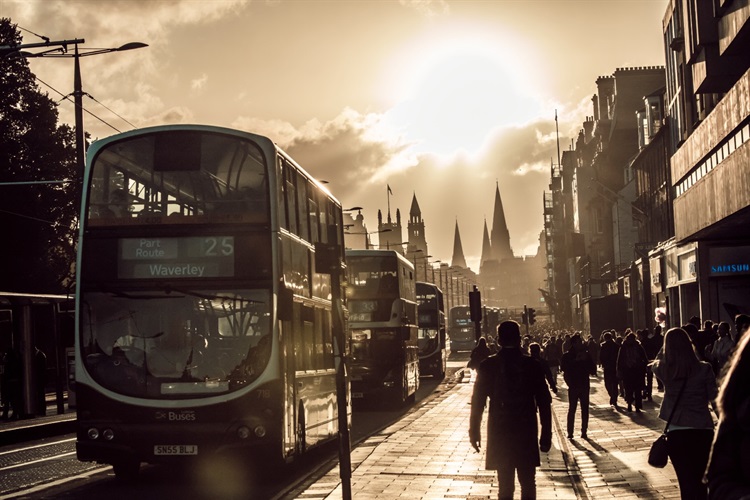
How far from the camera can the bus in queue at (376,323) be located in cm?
3127

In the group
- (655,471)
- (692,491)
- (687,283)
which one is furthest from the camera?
(687,283)

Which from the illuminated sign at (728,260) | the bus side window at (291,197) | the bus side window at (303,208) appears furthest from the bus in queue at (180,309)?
the illuminated sign at (728,260)

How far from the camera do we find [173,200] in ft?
47.9

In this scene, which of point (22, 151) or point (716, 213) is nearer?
point (716, 213)

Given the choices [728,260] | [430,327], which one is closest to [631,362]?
[728,260]

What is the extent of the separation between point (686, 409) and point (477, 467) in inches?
257

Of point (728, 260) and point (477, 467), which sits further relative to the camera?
point (728, 260)

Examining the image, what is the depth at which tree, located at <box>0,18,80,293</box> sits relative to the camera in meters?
47.2

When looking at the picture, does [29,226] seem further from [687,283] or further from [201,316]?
[201,316]

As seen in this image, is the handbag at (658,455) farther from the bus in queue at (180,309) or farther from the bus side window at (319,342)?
the bus side window at (319,342)

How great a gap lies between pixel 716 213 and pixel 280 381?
2244 centimetres

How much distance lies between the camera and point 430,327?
169 ft

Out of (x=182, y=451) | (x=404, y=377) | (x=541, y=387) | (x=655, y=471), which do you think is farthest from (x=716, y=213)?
(x=541, y=387)

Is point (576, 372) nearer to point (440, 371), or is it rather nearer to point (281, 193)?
point (281, 193)
